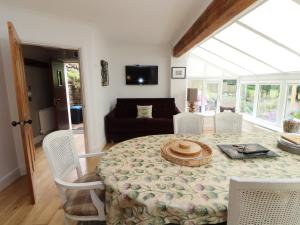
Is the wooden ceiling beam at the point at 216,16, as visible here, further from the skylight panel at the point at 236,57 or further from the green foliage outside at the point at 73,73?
the green foliage outside at the point at 73,73

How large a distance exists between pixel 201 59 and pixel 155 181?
15.7 ft

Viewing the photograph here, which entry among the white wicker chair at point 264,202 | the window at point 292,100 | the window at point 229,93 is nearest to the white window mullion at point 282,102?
the window at point 292,100

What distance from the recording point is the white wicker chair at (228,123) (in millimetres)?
2178

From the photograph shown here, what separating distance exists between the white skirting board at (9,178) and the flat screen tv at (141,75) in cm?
311

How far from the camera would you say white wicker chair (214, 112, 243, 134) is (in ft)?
7.14

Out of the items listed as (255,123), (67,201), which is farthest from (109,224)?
(255,123)

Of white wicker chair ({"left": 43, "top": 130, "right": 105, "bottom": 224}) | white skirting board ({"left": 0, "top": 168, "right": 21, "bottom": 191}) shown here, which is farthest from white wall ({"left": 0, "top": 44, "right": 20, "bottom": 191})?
white wicker chair ({"left": 43, "top": 130, "right": 105, "bottom": 224})

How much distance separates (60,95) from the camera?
4453mm

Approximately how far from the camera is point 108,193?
1017 millimetres

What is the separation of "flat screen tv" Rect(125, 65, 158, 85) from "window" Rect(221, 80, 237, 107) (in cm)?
220

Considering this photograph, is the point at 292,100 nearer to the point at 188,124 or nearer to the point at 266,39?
the point at 266,39

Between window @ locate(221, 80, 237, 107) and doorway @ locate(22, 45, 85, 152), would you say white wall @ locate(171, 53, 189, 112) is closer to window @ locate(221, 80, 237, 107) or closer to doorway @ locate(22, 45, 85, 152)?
window @ locate(221, 80, 237, 107)

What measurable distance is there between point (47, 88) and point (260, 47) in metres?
4.70

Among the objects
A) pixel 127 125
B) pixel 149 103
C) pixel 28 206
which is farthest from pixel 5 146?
pixel 149 103
